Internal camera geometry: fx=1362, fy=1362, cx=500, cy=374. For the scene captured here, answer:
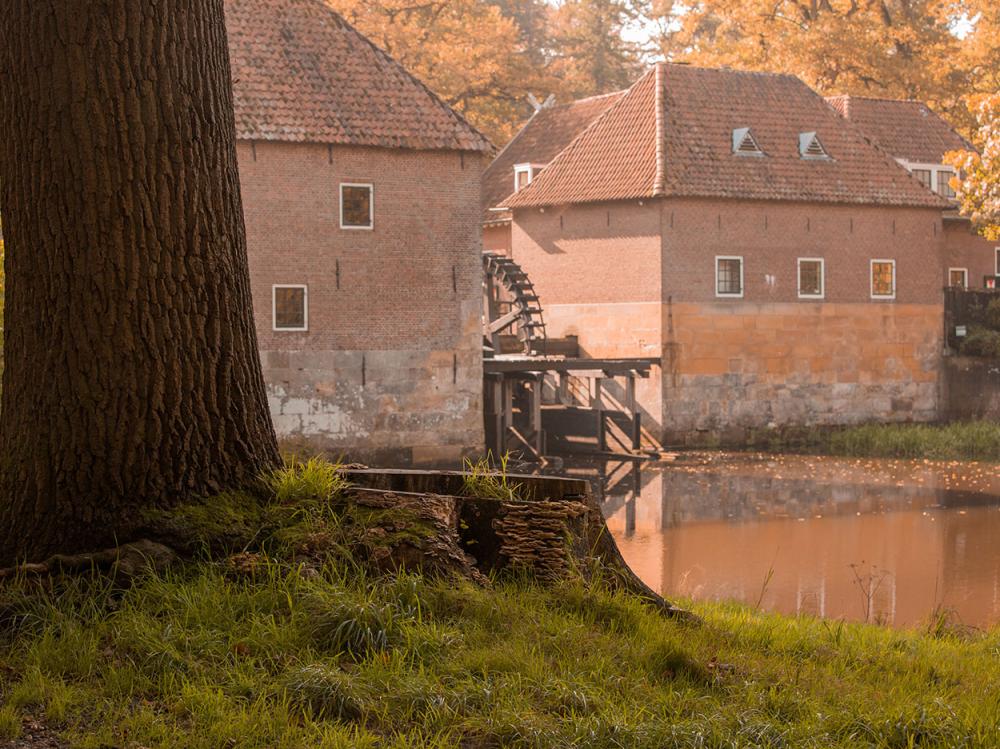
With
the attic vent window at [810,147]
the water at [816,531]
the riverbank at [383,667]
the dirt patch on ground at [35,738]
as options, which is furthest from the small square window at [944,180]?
the dirt patch on ground at [35,738]

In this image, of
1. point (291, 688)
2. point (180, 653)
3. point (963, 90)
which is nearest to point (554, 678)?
point (291, 688)

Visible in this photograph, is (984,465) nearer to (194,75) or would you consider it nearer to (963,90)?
(963,90)

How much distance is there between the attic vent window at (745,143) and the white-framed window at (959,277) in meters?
7.35

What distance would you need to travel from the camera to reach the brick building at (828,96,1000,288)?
105 feet

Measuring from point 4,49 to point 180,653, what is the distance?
2.20m

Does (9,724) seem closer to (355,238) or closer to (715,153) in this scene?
(355,238)

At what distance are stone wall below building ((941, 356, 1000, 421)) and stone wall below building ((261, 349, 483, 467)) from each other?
1150cm

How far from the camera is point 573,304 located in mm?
28766

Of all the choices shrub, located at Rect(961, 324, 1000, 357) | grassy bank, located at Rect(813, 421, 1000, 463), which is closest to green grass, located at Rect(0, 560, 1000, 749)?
grassy bank, located at Rect(813, 421, 1000, 463)

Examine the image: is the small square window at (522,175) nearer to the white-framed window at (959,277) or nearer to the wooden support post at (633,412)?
the wooden support post at (633,412)

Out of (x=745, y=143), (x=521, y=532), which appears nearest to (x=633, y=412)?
(x=745, y=143)

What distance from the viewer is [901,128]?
Answer: 3250cm

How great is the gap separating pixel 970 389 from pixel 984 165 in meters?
7.51

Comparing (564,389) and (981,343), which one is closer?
(564,389)
